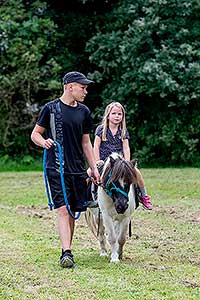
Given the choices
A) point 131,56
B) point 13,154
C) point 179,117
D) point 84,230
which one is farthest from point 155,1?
point 84,230

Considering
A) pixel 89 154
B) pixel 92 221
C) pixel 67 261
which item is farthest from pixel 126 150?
pixel 67 261

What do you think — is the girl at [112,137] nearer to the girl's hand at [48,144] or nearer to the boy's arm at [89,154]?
the boy's arm at [89,154]

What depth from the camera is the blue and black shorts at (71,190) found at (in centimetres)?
723

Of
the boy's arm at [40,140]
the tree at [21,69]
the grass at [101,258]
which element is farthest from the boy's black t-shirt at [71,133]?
the tree at [21,69]

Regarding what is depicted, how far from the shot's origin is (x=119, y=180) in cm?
714

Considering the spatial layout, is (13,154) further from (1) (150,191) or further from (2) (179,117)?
(1) (150,191)

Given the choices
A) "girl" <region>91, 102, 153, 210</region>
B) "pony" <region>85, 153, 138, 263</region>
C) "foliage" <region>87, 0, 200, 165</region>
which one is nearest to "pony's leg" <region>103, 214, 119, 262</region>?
"pony" <region>85, 153, 138, 263</region>

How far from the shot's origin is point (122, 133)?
8.09 metres

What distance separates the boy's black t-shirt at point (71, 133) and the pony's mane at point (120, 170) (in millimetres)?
333

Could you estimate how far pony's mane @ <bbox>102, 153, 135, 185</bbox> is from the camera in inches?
280

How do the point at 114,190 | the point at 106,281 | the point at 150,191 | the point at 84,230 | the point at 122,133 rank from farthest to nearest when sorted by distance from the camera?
the point at 150,191
the point at 84,230
the point at 122,133
the point at 114,190
the point at 106,281

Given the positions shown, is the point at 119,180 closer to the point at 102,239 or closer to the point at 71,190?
the point at 71,190

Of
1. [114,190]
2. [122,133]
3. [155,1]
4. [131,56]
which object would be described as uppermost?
[155,1]

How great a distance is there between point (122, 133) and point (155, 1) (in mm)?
12036
